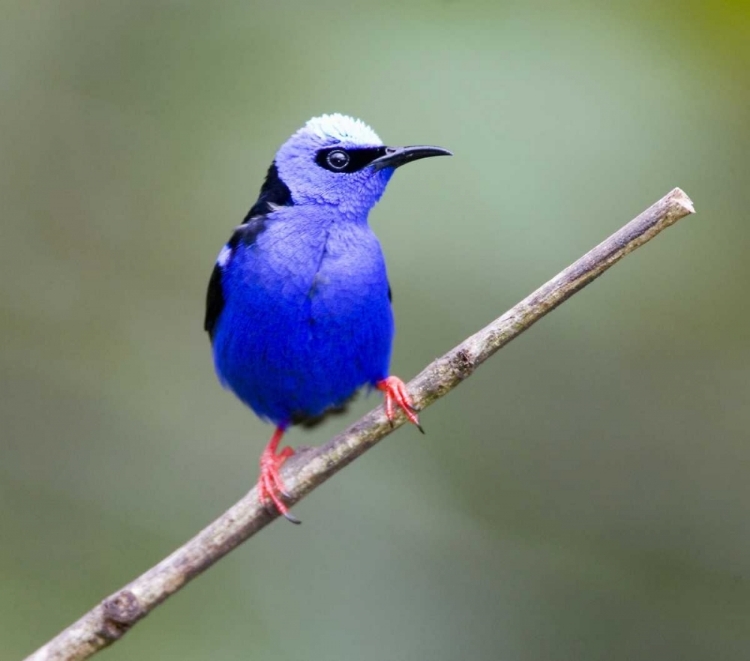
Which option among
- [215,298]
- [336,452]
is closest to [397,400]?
[336,452]

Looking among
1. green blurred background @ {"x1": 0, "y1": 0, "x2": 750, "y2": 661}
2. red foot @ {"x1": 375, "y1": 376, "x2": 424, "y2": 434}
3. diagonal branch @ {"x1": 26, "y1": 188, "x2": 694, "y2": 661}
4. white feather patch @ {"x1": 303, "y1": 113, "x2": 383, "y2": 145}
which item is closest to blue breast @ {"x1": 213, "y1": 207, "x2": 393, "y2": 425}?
red foot @ {"x1": 375, "y1": 376, "x2": 424, "y2": 434}

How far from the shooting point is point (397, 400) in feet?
13.0

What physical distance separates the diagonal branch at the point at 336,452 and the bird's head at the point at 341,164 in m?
1.08

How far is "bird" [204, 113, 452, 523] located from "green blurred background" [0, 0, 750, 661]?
4.32 ft

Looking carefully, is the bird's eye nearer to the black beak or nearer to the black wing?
the black beak

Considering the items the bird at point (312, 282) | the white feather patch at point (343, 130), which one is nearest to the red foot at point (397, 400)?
the bird at point (312, 282)

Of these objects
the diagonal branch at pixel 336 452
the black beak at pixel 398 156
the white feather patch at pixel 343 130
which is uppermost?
the white feather patch at pixel 343 130

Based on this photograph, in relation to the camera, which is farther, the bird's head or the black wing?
the black wing

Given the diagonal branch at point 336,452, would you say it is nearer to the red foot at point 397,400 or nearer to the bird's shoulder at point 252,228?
the red foot at point 397,400

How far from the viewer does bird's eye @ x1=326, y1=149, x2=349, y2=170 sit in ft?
14.7

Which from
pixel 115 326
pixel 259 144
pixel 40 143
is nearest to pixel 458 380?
pixel 259 144

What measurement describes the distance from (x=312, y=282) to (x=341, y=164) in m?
0.52

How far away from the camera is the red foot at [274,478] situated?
388cm

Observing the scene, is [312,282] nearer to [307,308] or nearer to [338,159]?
[307,308]
